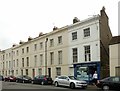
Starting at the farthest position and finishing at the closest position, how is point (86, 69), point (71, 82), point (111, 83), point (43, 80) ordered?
point (43, 80), point (86, 69), point (71, 82), point (111, 83)

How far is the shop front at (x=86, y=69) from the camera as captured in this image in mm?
33722

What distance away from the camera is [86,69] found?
35281 millimetres

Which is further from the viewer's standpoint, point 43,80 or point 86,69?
point 43,80

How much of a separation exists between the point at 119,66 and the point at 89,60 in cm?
602

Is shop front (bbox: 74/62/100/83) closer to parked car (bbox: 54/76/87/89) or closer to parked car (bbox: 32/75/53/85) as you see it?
parked car (bbox: 32/75/53/85)

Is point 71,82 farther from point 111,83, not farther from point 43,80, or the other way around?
point 43,80

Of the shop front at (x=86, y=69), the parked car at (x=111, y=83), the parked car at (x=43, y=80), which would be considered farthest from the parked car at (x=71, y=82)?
the shop front at (x=86, y=69)

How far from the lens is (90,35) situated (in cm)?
3475

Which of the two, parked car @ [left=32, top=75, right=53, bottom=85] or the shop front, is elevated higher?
the shop front

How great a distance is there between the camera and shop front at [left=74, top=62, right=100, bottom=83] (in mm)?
33722

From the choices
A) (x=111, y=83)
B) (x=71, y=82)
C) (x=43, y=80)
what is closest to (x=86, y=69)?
(x=43, y=80)

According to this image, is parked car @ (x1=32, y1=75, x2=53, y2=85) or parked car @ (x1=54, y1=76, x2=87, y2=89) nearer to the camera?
parked car @ (x1=54, y1=76, x2=87, y2=89)

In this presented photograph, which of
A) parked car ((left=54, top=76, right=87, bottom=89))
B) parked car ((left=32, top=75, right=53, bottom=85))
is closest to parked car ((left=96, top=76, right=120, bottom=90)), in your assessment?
parked car ((left=54, top=76, right=87, bottom=89))

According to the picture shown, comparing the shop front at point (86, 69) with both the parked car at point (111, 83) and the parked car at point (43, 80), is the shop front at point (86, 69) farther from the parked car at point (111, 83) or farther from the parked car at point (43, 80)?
the parked car at point (111, 83)
